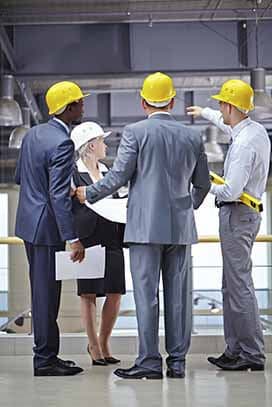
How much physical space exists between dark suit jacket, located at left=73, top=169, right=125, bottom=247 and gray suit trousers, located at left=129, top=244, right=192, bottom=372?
425mm

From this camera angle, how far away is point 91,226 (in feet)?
14.8

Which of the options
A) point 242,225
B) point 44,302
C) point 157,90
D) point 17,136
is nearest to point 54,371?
point 44,302

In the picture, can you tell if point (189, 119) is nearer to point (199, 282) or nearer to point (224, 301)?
point (199, 282)

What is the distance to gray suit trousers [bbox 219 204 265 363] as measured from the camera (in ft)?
14.4

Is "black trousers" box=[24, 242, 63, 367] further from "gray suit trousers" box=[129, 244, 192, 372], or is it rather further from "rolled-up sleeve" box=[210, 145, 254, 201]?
"rolled-up sleeve" box=[210, 145, 254, 201]

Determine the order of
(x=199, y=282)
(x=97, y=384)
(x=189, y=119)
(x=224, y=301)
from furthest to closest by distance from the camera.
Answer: (x=189, y=119)
(x=199, y=282)
(x=224, y=301)
(x=97, y=384)

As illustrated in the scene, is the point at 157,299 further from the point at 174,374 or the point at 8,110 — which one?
the point at 8,110

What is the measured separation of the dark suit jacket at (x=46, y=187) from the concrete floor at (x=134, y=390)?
2.12ft

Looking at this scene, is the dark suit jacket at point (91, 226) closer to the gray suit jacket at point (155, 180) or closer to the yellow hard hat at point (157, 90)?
the gray suit jacket at point (155, 180)

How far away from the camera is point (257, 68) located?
1002cm

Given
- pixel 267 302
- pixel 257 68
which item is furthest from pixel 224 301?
pixel 257 68

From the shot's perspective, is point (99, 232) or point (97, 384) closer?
point (97, 384)

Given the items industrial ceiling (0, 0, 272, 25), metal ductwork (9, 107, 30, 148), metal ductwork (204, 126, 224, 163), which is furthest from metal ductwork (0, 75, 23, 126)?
metal ductwork (204, 126, 224, 163)

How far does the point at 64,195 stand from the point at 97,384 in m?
0.84
